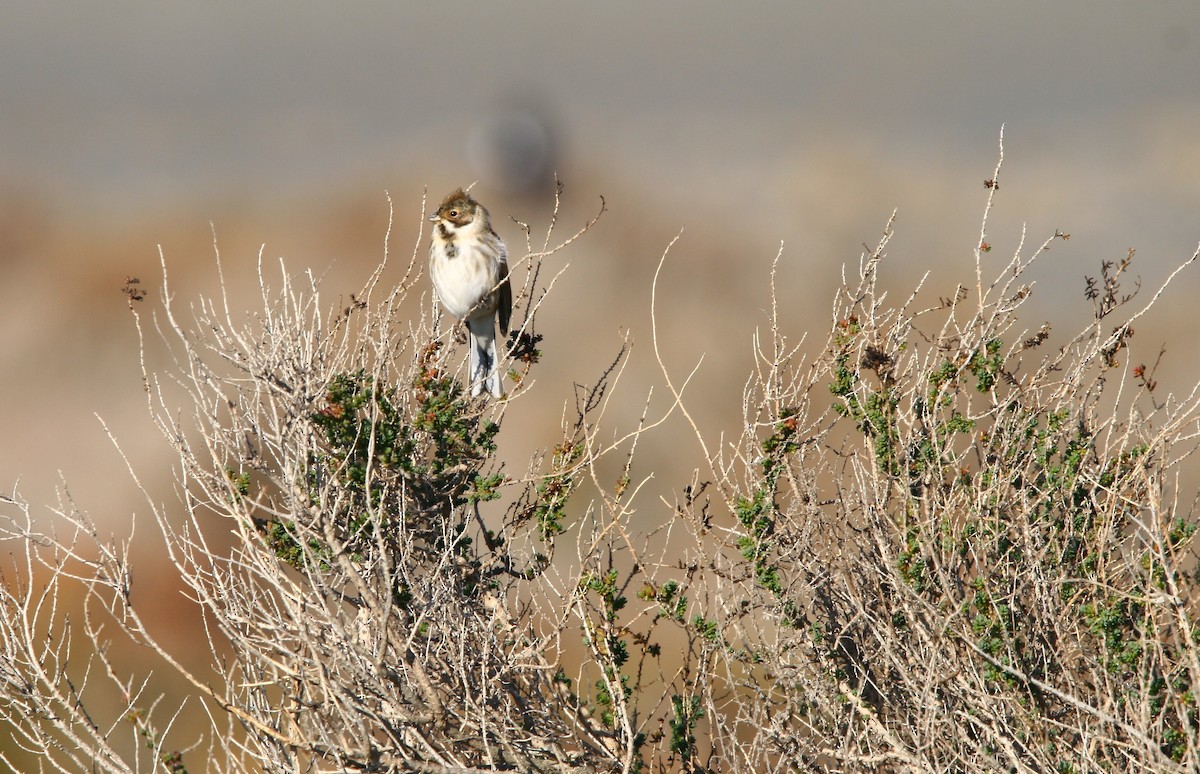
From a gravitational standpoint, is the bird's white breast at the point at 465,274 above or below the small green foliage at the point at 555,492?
above

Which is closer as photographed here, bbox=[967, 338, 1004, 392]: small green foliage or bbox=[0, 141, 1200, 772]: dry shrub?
bbox=[0, 141, 1200, 772]: dry shrub

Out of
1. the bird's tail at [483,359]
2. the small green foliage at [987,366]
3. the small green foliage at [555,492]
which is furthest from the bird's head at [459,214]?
the small green foliage at [987,366]

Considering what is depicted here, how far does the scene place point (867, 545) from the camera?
464cm

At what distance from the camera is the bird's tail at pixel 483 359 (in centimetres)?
512

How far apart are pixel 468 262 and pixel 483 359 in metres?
0.73

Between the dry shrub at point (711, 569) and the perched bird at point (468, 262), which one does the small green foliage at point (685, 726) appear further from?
the perched bird at point (468, 262)

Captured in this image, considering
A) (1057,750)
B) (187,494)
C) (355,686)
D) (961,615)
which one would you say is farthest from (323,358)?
(1057,750)

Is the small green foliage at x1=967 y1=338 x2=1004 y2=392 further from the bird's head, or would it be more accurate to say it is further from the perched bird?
the bird's head

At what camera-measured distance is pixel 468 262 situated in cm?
699

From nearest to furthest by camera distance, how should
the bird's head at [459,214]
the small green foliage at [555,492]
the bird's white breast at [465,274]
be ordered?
the small green foliage at [555,492] → the bird's white breast at [465,274] → the bird's head at [459,214]

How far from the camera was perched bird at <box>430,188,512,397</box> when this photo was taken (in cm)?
693

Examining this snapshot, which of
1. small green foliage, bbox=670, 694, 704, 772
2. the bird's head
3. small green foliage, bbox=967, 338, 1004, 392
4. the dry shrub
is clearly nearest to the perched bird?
the bird's head

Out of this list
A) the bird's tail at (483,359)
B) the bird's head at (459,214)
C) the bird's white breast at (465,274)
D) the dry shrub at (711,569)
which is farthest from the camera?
the bird's head at (459,214)

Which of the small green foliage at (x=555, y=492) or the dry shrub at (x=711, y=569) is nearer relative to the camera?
the dry shrub at (x=711, y=569)
